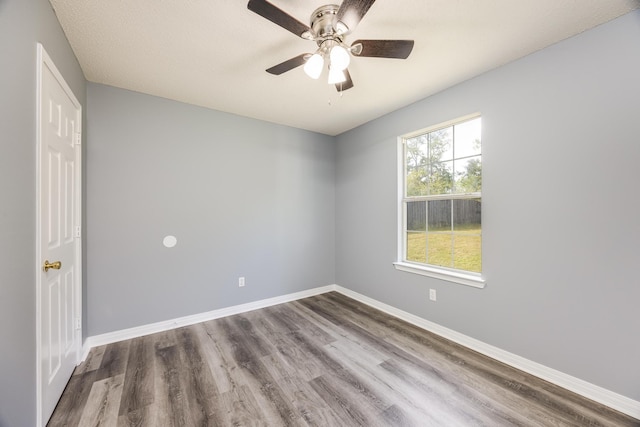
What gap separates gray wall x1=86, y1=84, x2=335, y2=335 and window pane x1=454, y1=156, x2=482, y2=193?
2.00m

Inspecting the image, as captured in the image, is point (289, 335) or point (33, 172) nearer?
point (33, 172)

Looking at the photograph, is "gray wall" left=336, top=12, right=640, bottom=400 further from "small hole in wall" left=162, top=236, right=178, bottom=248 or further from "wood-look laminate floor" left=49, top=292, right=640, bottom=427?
"small hole in wall" left=162, top=236, right=178, bottom=248

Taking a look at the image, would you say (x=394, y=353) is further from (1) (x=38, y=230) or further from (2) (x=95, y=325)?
(2) (x=95, y=325)

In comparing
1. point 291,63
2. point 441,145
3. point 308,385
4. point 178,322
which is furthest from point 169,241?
point 441,145

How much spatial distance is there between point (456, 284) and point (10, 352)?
3.04m

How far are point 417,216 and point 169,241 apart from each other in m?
2.86

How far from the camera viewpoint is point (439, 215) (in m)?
2.71

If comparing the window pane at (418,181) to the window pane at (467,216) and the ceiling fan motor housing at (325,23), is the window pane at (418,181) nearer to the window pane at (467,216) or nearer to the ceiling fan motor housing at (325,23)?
the window pane at (467,216)

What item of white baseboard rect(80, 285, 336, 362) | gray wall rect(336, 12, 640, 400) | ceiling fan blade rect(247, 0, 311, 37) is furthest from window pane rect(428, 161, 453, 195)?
white baseboard rect(80, 285, 336, 362)

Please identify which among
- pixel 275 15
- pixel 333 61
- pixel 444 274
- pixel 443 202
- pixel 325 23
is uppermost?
pixel 325 23

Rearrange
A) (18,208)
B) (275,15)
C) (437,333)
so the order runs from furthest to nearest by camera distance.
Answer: (437,333) → (275,15) → (18,208)

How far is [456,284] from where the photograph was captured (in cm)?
246

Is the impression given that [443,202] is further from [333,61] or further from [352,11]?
[352,11]

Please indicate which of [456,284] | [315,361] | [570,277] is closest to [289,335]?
[315,361]
